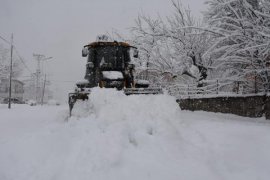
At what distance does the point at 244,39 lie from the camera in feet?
35.4

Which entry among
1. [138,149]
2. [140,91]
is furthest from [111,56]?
[138,149]

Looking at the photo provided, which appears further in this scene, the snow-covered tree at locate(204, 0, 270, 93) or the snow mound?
the snow-covered tree at locate(204, 0, 270, 93)

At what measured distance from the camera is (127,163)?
6.13m

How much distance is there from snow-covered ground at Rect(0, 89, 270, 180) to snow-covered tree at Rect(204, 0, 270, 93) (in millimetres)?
2673

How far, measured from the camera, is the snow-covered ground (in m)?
5.80

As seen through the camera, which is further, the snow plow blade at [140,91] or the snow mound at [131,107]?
the snow plow blade at [140,91]

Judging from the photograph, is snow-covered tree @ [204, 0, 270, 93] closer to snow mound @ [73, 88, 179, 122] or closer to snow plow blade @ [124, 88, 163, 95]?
snow plow blade @ [124, 88, 163, 95]

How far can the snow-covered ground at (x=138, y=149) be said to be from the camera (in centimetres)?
580

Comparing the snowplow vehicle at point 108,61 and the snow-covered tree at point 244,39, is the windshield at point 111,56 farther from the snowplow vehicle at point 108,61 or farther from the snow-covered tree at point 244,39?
the snow-covered tree at point 244,39

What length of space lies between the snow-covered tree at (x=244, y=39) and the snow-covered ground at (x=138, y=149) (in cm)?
267

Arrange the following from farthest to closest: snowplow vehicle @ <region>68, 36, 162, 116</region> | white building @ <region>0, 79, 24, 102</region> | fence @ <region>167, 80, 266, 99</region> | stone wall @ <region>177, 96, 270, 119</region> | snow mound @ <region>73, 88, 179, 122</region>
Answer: white building @ <region>0, 79, 24, 102</region> → fence @ <region>167, 80, 266, 99</region> → stone wall @ <region>177, 96, 270, 119</region> → snowplow vehicle @ <region>68, 36, 162, 116</region> → snow mound @ <region>73, 88, 179, 122</region>

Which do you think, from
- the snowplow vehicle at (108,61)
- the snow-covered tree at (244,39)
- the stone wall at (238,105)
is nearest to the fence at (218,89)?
the snow-covered tree at (244,39)

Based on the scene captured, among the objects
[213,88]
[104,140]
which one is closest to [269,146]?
[104,140]

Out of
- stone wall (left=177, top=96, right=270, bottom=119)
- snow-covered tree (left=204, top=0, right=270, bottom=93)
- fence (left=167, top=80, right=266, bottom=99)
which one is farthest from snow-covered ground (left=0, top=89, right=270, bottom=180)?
fence (left=167, top=80, right=266, bottom=99)
